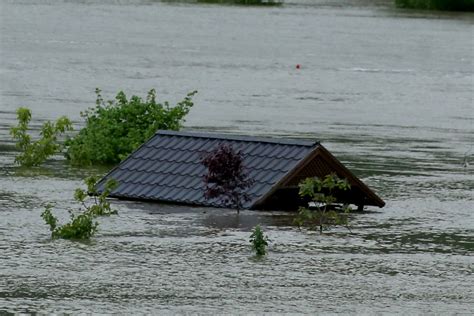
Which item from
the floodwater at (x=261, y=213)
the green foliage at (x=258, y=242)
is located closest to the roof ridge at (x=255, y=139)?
the floodwater at (x=261, y=213)

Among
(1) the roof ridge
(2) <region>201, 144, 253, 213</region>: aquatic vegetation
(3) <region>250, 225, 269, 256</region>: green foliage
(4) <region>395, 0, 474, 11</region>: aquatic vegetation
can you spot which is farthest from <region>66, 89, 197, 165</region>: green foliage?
(4) <region>395, 0, 474, 11</region>: aquatic vegetation

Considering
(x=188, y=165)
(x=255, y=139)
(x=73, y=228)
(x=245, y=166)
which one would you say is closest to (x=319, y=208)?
(x=245, y=166)

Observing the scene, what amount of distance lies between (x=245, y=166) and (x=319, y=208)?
767mm

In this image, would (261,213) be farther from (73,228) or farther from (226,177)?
(73,228)

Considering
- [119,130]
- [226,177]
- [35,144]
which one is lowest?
[226,177]

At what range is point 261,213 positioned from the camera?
14883mm

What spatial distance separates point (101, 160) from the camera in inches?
739

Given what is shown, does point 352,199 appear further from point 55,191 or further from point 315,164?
point 55,191

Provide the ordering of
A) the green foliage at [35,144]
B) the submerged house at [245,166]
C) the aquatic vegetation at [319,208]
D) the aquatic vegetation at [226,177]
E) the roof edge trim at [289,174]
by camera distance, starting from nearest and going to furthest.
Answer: the aquatic vegetation at [319,208]
the aquatic vegetation at [226,177]
the roof edge trim at [289,174]
the submerged house at [245,166]
the green foliage at [35,144]

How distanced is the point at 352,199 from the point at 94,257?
3.65m

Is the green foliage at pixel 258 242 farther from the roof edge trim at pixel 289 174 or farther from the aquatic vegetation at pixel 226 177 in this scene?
the roof edge trim at pixel 289 174

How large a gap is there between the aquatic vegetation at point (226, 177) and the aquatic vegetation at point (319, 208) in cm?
54

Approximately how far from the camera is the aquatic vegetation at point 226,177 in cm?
1462

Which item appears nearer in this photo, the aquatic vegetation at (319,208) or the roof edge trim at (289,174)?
the aquatic vegetation at (319,208)
